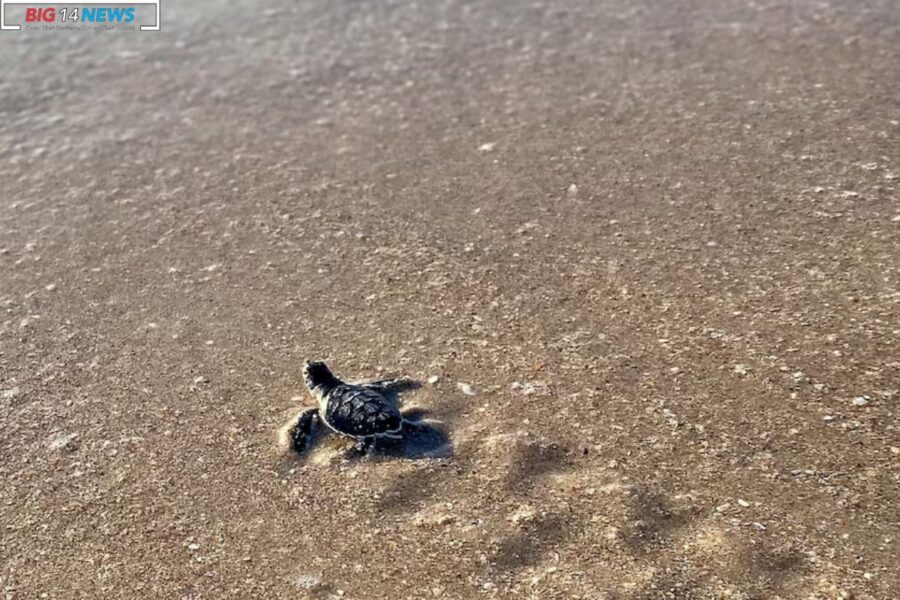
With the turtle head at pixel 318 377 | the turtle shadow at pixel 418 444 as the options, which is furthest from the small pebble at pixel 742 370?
A: the turtle head at pixel 318 377

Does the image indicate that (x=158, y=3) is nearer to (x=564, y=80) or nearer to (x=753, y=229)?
(x=564, y=80)

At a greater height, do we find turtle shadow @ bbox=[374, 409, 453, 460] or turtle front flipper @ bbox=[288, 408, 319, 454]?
turtle shadow @ bbox=[374, 409, 453, 460]

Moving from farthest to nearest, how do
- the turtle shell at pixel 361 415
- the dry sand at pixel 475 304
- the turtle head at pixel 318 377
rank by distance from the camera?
the turtle head at pixel 318 377, the turtle shell at pixel 361 415, the dry sand at pixel 475 304

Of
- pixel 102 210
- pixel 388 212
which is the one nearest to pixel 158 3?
pixel 102 210

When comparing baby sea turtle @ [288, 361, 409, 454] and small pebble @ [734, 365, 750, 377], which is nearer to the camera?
baby sea turtle @ [288, 361, 409, 454]

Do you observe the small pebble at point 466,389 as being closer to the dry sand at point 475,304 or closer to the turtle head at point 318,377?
the dry sand at point 475,304

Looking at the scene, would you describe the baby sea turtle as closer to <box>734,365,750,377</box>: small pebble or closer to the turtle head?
the turtle head

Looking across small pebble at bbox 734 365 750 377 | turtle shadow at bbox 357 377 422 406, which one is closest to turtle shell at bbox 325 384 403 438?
turtle shadow at bbox 357 377 422 406
